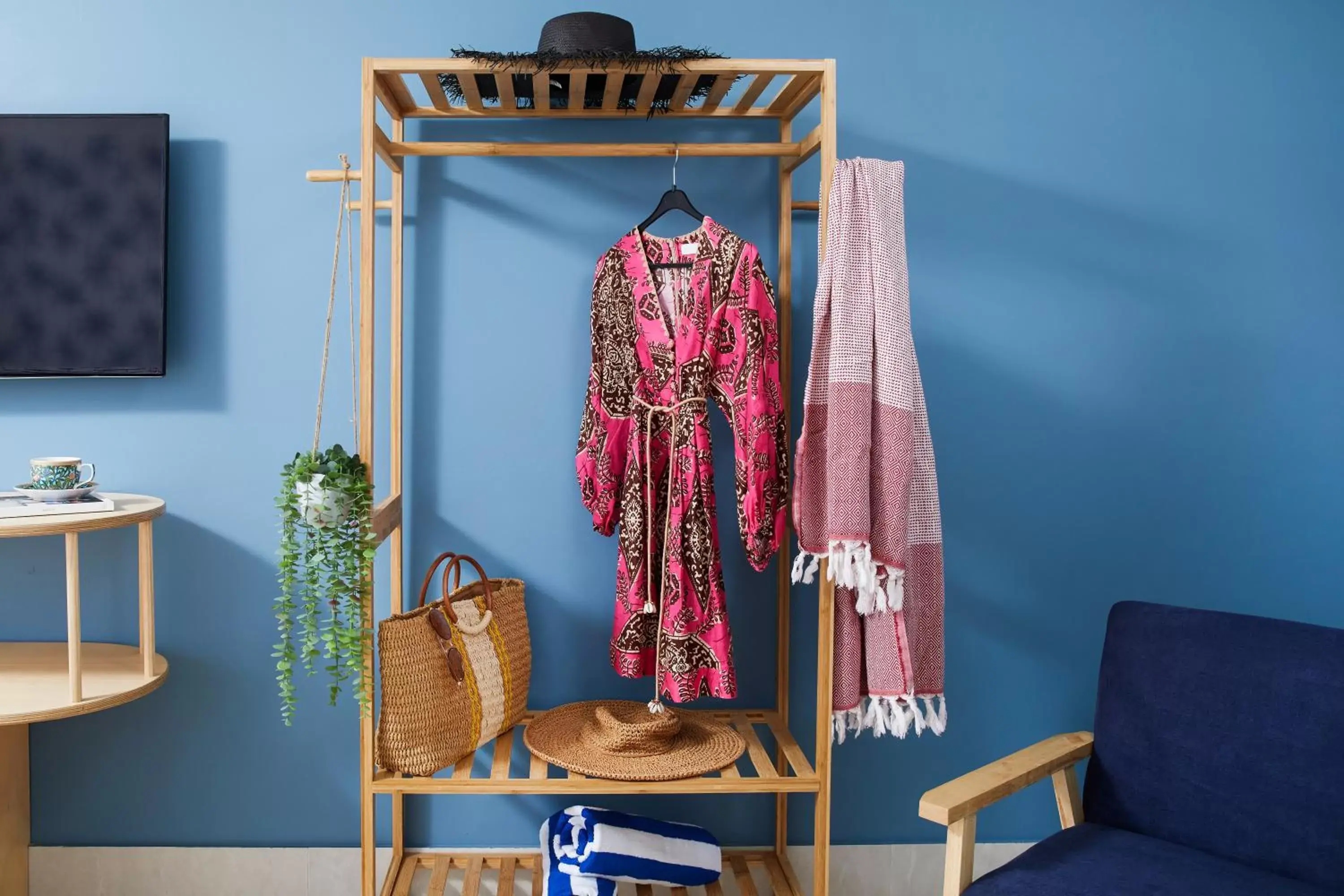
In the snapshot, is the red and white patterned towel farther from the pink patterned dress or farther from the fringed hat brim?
the fringed hat brim

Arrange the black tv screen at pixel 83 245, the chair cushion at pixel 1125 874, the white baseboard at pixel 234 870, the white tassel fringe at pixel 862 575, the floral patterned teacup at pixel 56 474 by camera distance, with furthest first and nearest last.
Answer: the white baseboard at pixel 234 870
the black tv screen at pixel 83 245
the floral patterned teacup at pixel 56 474
the white tassel fringe at pixel 862 575
the chair cushion at pixel 1125 874

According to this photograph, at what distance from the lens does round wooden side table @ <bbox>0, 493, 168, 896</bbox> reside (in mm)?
1752

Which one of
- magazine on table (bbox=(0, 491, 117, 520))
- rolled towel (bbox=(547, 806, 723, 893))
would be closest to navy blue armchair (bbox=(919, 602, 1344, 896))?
rolled towel (bbox=(547, 806, 723, 893))

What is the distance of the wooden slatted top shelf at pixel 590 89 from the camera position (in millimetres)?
1689

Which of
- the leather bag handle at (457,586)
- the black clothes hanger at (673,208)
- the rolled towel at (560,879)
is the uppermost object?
the black clothes hanger at (673,208)

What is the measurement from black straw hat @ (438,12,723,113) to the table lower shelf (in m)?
1.32

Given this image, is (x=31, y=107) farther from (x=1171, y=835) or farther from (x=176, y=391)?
(x=1171, y=835)

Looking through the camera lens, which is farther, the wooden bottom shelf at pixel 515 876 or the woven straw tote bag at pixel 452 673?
the wooden bottom shelf at pixel 515 876

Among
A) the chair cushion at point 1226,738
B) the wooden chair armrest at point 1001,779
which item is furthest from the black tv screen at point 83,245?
the chair cushion at point 1226,738

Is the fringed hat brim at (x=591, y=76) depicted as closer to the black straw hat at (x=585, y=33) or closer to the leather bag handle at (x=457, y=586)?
the black straw hat at (x=585, y=33)

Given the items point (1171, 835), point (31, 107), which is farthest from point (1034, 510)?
point (31, 107)

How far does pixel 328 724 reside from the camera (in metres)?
2.19

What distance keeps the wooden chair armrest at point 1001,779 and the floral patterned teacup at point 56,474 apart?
1731 mm

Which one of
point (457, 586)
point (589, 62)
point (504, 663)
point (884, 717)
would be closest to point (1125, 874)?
point (884, 717)
